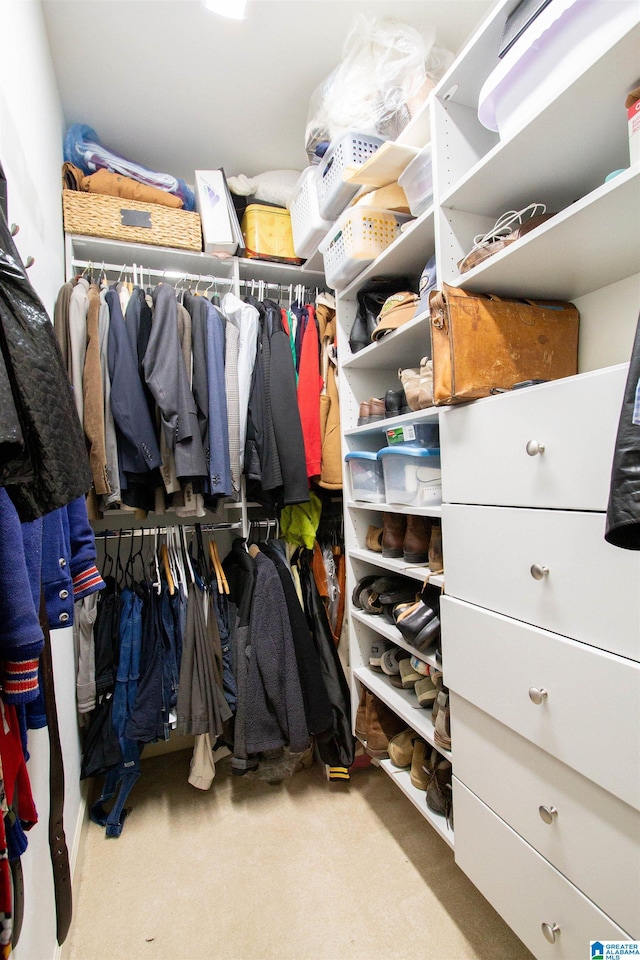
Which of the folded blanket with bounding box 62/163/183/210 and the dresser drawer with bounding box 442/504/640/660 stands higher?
the folded blanket with bounding box 62/163/183/210

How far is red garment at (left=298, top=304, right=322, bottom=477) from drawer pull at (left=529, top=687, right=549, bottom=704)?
1103 millimetres

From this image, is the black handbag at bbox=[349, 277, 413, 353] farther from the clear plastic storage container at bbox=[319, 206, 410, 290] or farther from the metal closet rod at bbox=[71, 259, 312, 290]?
the metal closet rod at bbox=[71, 259, 312, 290]

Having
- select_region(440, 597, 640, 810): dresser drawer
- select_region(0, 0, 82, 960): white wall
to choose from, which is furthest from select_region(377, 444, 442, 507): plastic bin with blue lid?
select_region(0, 0, 82, 960): white wall

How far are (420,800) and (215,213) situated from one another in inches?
90.3

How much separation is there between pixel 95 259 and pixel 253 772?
7.29ft

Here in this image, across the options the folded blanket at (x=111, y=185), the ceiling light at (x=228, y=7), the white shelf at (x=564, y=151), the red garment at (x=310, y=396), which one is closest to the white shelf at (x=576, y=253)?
the white shelf at (x=564, y=151)

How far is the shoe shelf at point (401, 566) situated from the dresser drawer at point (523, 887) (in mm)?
503

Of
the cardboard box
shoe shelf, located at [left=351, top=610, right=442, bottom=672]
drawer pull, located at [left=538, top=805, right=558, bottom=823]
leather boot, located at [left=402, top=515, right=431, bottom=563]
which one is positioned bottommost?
drawer pull, located at [left=538, top=805, right=558, bottom=823]

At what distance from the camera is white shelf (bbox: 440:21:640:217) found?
0.73 m

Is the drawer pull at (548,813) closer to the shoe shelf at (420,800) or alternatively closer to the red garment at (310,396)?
the shoe shelf at (420,800)

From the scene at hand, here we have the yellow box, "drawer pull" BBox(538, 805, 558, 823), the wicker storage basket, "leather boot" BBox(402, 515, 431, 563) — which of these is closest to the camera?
"drawer pull" BBox(538, 805, 558, 823)

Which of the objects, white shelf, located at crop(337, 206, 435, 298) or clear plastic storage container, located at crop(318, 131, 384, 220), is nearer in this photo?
white shelf, located at crop(337, 206, 435, 298)

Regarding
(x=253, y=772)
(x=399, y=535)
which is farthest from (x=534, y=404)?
(x=253, y=772)

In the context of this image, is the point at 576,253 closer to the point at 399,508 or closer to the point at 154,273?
the point at 399,508
